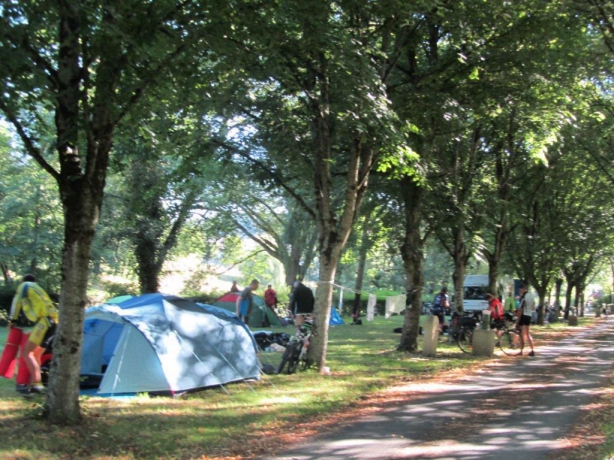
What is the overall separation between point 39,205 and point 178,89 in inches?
800

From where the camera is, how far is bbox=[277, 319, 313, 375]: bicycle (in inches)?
474

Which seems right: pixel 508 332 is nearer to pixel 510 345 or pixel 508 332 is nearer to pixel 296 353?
pixel 510 345

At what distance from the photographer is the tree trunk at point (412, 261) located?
16.7 metres

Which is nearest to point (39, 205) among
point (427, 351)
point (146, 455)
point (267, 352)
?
point (267, 352)

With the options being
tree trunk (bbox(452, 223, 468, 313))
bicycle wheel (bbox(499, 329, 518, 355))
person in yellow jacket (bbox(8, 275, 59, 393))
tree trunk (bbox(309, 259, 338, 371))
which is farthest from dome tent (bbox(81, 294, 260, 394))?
tree trunk (bbox(452, 223, 468, 313))

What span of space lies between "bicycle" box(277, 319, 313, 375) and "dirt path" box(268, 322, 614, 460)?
7.03 feet

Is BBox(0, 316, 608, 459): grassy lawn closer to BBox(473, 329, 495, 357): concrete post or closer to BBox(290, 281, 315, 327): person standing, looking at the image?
BBox(290, 281, 315, 327): person standing

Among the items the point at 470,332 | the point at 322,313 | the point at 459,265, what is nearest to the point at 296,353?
the point at 322,313

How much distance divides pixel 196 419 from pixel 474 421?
11.6 ft

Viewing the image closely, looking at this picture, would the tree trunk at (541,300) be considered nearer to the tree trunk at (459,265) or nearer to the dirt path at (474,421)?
the tree trunk at (459,265)

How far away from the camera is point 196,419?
812 cm

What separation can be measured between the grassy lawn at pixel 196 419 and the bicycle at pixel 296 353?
30 centimetres

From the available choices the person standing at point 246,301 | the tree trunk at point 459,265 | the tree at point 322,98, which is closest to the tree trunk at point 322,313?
the tree at point 322,98

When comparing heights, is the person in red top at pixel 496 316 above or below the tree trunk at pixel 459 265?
below
